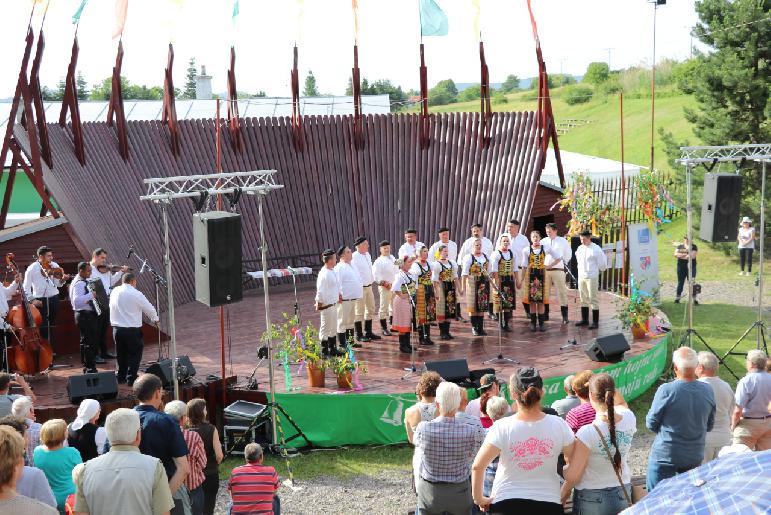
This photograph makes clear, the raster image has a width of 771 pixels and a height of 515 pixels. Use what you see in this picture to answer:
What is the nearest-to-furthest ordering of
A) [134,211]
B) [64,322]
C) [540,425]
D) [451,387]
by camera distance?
[540,425] < [451,387] < [64,322] < [134,211]

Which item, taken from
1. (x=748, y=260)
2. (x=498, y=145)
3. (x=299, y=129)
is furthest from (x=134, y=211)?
(x=748, y=260)

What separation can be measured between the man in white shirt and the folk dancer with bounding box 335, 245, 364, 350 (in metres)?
2.64

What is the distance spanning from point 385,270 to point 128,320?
3.72 m

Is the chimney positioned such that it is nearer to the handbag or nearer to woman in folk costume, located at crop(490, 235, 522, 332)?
woman in folk costume, located at crop(490, 235, 522, 332)

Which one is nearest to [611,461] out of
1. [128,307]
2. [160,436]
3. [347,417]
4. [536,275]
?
[160,436]

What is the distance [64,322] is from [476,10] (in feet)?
30.3

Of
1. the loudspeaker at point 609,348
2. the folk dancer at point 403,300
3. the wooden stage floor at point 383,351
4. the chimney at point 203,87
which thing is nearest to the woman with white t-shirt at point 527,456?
the wooden stage floor at point 383,351

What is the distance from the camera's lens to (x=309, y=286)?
17.2 metres

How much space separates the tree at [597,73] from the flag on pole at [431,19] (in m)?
28.1

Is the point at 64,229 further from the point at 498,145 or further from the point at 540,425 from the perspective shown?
the point at 540,425

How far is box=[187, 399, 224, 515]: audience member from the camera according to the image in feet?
22.8

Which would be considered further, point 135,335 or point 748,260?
point 748,260

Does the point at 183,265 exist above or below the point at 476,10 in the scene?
below

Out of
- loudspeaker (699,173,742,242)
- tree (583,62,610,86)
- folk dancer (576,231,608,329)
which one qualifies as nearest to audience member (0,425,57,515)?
loudspeaker (699,173,742,242)
